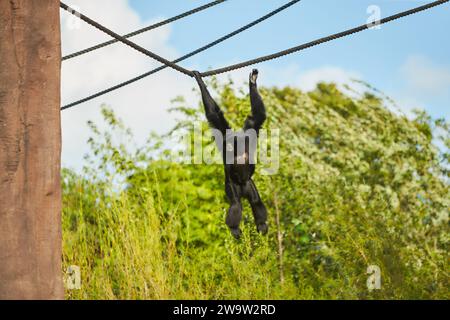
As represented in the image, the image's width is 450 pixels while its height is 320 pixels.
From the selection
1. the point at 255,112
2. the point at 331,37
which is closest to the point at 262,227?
the point at 255,112

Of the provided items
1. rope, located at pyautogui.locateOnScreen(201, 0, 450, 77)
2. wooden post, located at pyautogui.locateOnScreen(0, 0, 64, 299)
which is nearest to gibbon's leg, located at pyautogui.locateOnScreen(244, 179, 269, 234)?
rope, located at pyautogui.locateOnScreen(201, 0, 450, 77)

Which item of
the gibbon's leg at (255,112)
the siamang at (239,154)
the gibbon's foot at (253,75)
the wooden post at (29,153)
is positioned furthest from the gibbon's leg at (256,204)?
the wooden post at (29,153)

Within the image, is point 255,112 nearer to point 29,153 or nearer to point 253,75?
point 253,75

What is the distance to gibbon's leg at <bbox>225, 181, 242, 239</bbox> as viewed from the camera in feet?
13.1

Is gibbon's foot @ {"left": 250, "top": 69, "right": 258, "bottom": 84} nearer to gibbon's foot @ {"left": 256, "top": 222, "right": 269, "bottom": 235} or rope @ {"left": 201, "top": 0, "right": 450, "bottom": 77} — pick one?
rope @ {"left": 201, "top": 0, "right": 450, "bottom": 77}

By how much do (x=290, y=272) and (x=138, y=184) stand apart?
245cm

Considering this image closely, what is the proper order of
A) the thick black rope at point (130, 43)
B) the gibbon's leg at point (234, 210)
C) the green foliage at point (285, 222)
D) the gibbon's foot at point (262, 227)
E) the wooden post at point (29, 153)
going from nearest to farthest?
the wooden post at point (29, 153) < the gibbon's leg at point (234, 210) < the gibbon's foot at point (262, 227) < the thick black rope at point (130, 43) < the green foliage at point (285, 222)

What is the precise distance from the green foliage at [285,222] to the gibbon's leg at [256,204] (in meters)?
2.15

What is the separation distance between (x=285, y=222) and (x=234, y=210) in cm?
517

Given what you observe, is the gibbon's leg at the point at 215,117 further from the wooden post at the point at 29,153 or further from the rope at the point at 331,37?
the wooden post at the point at 29,153

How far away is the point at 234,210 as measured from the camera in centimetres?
400

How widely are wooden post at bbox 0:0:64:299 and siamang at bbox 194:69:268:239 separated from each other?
990 mm

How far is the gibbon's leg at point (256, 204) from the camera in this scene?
13.6 ft
